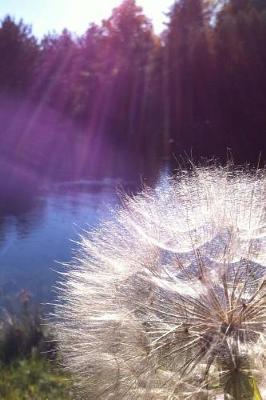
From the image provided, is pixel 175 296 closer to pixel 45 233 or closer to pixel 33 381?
pixel 33 381

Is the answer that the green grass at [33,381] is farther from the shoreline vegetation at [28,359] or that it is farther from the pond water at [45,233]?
the pond water at [45,233]

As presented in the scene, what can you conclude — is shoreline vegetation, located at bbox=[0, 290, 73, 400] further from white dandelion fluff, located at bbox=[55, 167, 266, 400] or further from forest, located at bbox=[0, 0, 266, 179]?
forest, located at bbox=[0, 0, 266, 179]

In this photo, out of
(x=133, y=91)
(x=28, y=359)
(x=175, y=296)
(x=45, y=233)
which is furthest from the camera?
(x=133, y=91)

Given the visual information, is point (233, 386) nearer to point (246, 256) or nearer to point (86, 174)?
point (246, 256)

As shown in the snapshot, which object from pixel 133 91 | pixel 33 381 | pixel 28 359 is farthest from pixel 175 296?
pixel 133 91

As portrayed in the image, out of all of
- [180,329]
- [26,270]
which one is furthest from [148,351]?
[26,270]

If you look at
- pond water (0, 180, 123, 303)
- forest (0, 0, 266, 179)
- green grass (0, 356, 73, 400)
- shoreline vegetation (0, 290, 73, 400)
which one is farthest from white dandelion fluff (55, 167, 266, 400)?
forest (0, 0, 266, 179)
